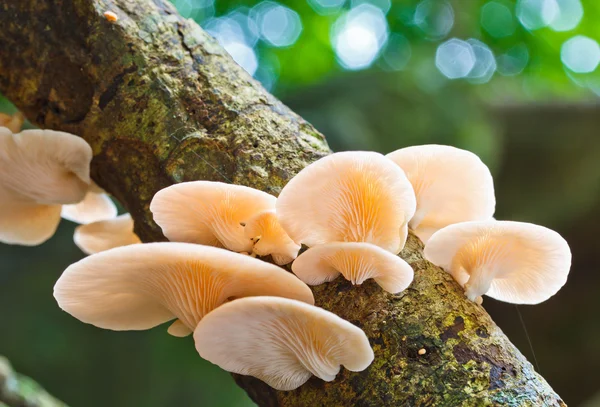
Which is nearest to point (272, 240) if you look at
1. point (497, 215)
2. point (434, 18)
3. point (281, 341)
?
point (281, 341)

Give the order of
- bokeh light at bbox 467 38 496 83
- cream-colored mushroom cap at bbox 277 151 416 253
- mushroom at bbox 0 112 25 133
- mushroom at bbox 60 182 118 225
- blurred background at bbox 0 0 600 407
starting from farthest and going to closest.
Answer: bokeh light at bbox 467 38 496 83 → blurred background at bbox 0 0 600 407 → mushroom at bbox 60 182 118 225 → mushroom at bbox 0 112 25 133 → cream-colored mushroom cap at bbox 277 151 416 253

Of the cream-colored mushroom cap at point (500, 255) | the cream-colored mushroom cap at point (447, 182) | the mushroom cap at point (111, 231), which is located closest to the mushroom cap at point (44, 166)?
the mushroom cap at point (111, 231)

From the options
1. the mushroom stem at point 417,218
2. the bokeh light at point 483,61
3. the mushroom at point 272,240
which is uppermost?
the mushroom stem at point 417,218

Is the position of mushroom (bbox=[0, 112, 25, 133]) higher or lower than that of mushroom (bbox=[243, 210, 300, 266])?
lower

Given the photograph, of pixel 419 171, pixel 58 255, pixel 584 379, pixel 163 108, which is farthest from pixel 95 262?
pixel 584 379

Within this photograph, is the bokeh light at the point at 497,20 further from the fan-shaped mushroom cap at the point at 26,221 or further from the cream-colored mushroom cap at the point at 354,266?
the cream-colored mushroom cap at the point at 354,266

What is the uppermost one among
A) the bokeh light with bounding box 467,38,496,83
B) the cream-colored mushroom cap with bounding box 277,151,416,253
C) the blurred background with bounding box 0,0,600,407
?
the cream-colored mushroom cap with bounding box 277,151,416,253

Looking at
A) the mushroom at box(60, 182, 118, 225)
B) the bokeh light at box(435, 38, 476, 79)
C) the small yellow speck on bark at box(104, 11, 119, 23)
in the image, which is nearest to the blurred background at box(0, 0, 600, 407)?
the bokeh light at box(435, 38, 476, 79)

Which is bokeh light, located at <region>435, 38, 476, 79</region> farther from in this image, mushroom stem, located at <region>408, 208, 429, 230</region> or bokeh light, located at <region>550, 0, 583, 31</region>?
mushroom stem, located at <region>408, 208, 429, 230</region>
